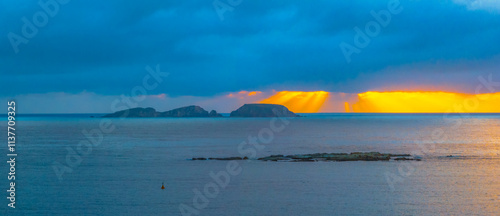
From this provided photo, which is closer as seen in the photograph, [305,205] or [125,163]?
[305,205]

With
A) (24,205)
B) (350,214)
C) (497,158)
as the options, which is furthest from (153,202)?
(497,158)

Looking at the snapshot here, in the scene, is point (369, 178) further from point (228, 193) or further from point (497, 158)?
point (497, 158)

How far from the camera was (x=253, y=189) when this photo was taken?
43656 millimetres

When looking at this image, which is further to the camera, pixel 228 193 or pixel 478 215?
pixel 228 193

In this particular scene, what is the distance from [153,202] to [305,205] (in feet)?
38.2

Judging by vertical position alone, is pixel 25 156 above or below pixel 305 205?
above

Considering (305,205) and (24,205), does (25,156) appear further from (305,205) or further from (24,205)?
(305,205)

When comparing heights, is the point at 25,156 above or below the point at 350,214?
above

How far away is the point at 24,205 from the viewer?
121 ft

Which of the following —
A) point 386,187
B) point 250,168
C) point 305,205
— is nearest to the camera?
point 305,205

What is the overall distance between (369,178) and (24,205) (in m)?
31.9

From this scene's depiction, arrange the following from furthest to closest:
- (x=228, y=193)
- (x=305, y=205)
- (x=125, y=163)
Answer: (x=125, y=163) < (x=228, y=193) < (x=305, y=205)

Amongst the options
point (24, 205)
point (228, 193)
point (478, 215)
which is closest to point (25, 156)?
point (24, 205)

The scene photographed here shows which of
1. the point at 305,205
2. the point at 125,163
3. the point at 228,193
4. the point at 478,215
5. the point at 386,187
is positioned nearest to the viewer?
the point at 478,215
